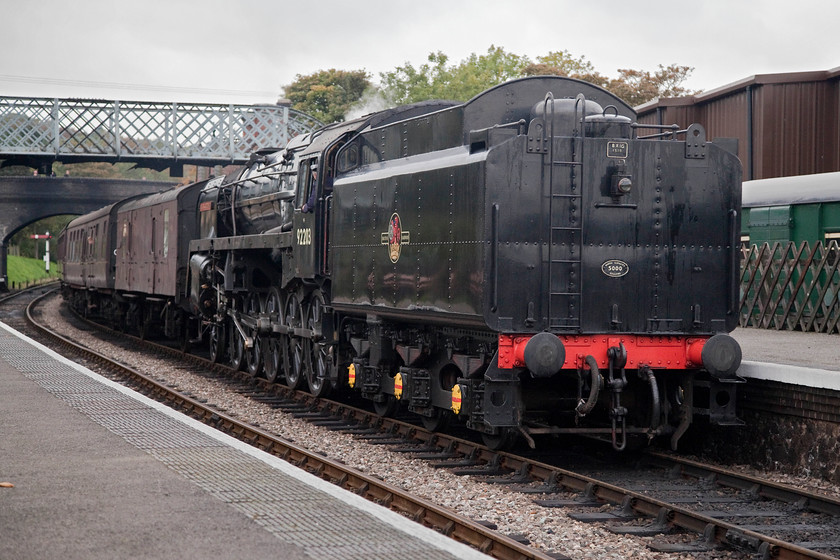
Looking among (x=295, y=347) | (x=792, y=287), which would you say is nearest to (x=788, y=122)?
(x=792, y=287)

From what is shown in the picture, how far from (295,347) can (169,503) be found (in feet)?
27.0

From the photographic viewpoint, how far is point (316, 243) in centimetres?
1277

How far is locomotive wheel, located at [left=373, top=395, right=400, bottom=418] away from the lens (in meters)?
11.8

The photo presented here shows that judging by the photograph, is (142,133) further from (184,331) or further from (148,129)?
(184,331)

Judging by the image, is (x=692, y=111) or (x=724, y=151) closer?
(x=724, y=151)

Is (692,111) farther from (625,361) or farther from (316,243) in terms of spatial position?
(625,361)

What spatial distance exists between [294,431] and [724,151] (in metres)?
5.87

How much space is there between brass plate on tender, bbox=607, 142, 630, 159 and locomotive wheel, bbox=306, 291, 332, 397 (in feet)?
16.5

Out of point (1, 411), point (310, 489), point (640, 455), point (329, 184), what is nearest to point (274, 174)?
point (329, 184)

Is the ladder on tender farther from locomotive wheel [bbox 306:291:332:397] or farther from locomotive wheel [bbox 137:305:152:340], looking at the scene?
locomotive wheel [bbox 137:305:152:340]

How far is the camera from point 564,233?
891 cm

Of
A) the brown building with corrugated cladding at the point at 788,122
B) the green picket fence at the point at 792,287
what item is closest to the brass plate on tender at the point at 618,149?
the green picket fence at the point at 792,287

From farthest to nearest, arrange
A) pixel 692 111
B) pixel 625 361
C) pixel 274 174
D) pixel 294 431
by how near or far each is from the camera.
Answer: pixel 692 111 < pixel 274 174 < pixel 294 431 < pixel 625 361

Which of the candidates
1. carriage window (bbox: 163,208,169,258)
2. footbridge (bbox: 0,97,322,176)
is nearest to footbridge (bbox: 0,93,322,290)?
footbridge (bbox: 0,97,322,176)
